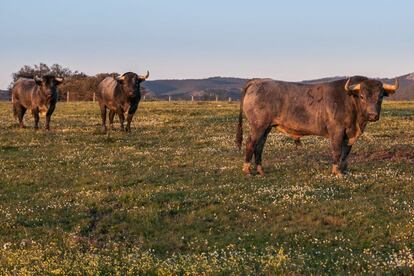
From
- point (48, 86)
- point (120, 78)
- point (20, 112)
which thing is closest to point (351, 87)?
point (120, 78)

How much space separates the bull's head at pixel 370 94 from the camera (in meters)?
15.4

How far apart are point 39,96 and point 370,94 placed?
21298 mm

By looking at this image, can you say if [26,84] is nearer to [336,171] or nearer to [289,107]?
[289,107]

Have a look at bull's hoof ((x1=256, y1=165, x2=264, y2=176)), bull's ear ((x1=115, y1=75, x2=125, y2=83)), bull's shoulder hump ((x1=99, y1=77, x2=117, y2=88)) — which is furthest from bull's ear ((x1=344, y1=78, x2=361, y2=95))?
bull's shoulder hump ((x1=99, y1=77, x2=117, y2=88))

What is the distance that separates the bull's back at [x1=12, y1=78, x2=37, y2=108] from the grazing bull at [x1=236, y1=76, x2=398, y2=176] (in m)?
19.2

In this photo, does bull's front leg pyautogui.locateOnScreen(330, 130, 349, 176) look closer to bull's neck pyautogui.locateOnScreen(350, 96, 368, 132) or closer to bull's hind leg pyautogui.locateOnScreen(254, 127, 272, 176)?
bull's neck pyautogui.locateOnScreen(350, 96, 368, 132)

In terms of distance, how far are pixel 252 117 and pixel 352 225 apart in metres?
6.85

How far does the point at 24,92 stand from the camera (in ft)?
109

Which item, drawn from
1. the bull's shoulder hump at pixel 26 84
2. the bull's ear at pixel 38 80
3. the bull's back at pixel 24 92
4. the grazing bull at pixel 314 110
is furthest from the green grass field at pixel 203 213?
the bull's shoulder hump at pixel 26 84

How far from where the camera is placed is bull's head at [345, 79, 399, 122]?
50.7 feet

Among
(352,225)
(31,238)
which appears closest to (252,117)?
(352,225)

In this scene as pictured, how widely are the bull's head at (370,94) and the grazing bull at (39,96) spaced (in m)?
19.6

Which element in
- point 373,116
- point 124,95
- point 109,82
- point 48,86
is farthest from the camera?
point 109,82

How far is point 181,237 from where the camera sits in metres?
10.2
